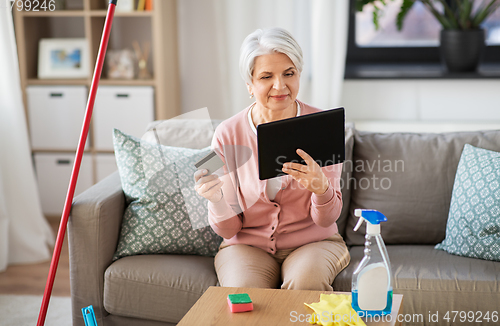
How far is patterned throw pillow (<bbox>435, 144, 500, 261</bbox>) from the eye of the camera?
1.68 m

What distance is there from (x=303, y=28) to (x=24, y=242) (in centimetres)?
183

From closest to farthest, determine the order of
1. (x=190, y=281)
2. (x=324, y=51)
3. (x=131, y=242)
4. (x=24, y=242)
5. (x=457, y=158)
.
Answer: (x=190, y=281)
(x=131, y=242)
(x=457, y=158)
(x=24, y=242)
(x=324, y=51)

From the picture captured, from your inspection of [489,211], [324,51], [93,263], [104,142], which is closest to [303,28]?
[324,51]

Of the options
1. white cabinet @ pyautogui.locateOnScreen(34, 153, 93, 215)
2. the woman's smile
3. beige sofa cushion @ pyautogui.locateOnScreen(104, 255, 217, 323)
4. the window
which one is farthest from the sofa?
the window

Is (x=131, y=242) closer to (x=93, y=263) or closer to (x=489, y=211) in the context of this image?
(x=93, y=263)

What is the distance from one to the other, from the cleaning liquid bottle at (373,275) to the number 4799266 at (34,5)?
2453 mm

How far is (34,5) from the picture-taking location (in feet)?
9.70

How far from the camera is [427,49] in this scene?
3.10 metres

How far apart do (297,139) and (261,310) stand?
429 mm

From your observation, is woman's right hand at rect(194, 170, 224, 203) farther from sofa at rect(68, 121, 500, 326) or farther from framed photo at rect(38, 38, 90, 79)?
framed photo at rect(38, 38, 90, 79)

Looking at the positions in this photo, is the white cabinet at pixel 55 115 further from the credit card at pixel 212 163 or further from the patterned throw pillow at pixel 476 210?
the patterned throw pillow at pixel 476 210

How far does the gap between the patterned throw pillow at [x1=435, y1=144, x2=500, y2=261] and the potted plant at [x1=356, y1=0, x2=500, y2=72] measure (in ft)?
3.61

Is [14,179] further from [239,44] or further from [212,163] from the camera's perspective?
[212,163]

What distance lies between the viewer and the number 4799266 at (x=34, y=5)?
9.44 feet
